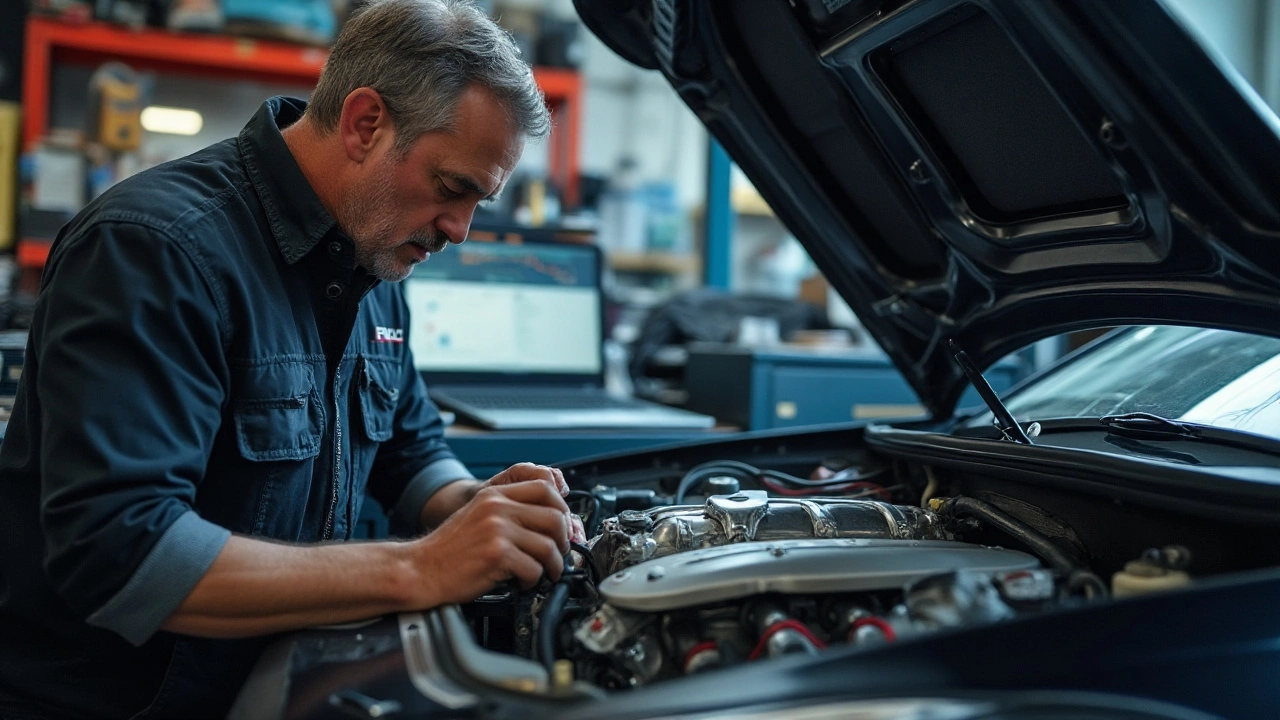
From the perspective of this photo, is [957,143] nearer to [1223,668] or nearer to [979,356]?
[979,356]

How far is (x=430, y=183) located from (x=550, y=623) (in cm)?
65

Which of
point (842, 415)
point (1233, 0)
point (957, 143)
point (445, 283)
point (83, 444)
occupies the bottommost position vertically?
point (842, 415)

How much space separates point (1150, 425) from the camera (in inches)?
49.6

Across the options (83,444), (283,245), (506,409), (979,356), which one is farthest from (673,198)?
(83,444)

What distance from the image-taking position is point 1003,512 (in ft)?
4.11

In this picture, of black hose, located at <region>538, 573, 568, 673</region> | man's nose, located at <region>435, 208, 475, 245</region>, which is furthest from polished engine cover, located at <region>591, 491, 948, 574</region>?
man's nose, located at <region>435, 208, 475, 245</region>

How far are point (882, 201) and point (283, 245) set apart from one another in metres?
0.93

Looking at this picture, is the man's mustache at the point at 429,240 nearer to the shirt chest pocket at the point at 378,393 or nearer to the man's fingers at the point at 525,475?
the shirt chest pocket at the point at 378,393

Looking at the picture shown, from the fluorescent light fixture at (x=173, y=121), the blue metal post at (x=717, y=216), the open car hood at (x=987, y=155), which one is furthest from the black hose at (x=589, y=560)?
the fluorescent light fixture at (x=173, y=121)

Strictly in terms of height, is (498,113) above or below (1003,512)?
above

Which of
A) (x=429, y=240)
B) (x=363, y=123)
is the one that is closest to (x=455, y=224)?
(x=429, y=240)

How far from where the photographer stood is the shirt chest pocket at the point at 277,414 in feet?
3.88

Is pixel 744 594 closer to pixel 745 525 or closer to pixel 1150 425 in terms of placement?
pixel 745 525

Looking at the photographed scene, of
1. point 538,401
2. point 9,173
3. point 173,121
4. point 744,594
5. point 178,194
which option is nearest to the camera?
point 744,594
